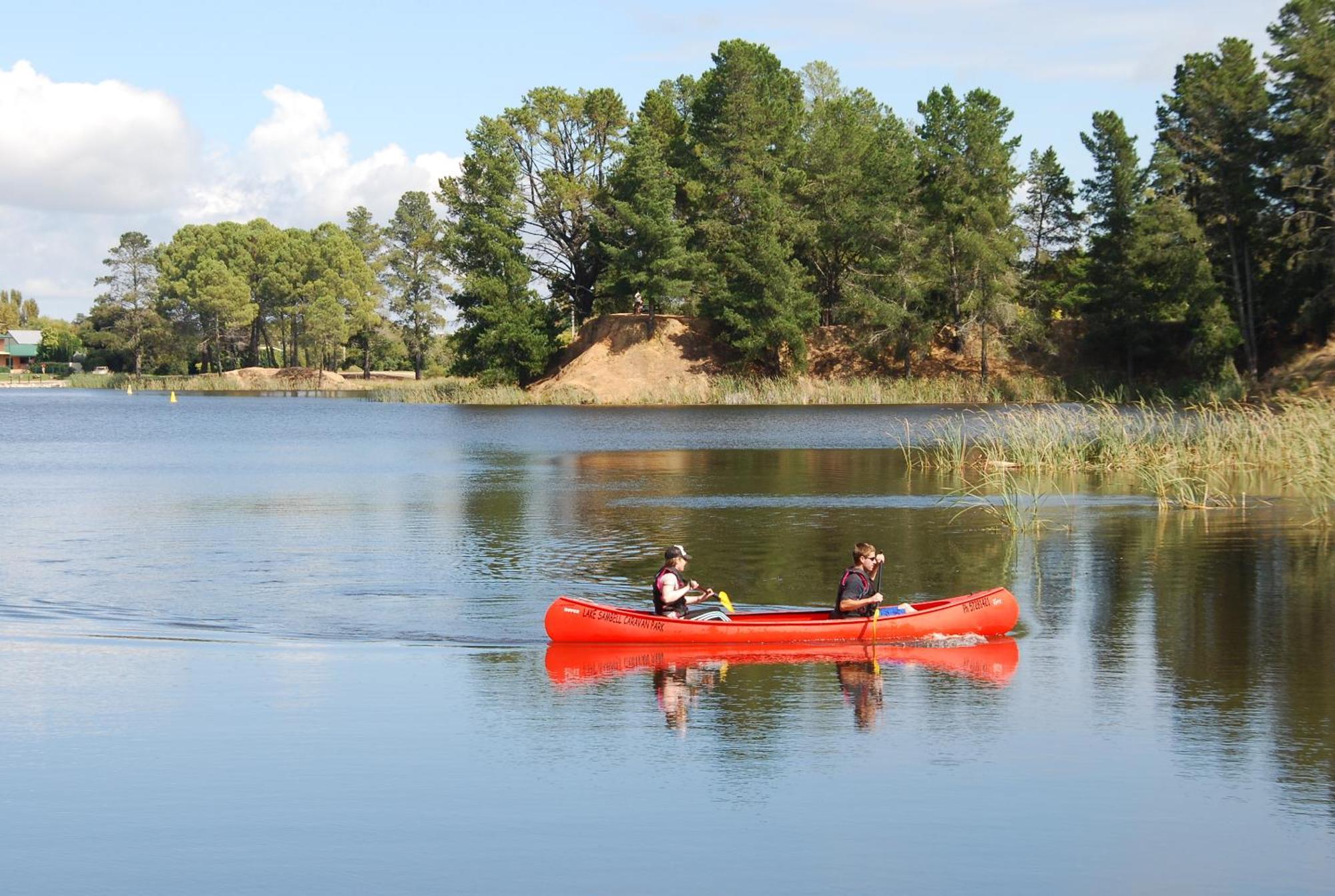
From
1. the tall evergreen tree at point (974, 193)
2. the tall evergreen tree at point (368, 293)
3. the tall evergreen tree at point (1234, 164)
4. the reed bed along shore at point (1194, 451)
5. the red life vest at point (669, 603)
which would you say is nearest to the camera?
the red life vest at point (669, 603)

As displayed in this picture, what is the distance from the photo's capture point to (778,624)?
59.8ft

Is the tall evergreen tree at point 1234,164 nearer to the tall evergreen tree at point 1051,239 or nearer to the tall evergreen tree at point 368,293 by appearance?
the tall evergreen tree at point 1051,239

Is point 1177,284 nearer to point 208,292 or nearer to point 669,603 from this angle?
point 669,603

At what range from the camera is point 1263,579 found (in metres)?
24.1

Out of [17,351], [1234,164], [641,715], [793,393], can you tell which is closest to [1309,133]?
[1234,164]

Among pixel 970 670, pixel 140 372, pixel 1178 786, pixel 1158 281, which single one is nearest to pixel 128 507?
pixel 970 670

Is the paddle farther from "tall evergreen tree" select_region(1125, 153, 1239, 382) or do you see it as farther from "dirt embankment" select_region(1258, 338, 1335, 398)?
"tall evergreen tree" select_region(1125, 153, 1239, 382)

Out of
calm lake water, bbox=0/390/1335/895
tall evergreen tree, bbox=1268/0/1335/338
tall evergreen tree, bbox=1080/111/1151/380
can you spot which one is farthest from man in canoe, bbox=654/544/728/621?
tall evergreen tree, bbox=1080/111/1151/380

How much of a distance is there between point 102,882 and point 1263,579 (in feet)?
65.4

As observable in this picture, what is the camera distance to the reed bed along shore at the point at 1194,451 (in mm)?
32625

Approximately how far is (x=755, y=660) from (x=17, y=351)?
625 ft

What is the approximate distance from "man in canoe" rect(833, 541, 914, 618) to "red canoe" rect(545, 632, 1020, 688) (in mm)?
388

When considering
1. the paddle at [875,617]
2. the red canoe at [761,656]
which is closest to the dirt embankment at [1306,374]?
the red canoe at [761,656]

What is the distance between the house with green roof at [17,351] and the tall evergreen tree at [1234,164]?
505 ft
